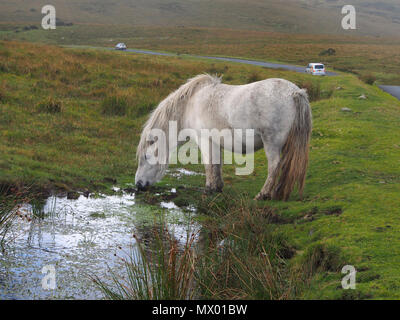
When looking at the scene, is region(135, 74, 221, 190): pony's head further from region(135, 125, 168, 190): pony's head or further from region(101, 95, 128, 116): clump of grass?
region(101, 95, 128, 116): clump of grass

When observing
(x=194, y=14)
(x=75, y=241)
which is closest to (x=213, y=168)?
(x=75, y=241)

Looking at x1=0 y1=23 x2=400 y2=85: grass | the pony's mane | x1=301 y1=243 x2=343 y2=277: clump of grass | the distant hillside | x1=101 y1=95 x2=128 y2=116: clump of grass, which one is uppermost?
the distant hillside

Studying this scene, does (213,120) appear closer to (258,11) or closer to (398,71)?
(398,71)

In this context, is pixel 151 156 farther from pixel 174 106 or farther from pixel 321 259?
pixel 321 259

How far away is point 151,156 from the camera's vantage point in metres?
8.20

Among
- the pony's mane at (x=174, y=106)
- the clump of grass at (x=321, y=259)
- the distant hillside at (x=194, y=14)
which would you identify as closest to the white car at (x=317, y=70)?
the pony's mane at (x=174, y=106)

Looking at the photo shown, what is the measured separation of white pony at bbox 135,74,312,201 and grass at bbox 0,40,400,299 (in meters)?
0.48

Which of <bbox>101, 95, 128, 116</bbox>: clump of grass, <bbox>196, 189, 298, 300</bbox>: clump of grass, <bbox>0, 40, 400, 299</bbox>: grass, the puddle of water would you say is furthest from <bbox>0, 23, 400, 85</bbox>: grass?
<bbox>196, 189, 298, 300</bbox>: clump of grass

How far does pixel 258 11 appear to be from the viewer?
159 metres

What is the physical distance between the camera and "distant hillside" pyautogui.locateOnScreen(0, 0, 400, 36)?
425 ft

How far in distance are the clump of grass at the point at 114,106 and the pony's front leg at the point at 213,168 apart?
6.98 m

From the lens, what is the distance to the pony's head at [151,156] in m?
8.17

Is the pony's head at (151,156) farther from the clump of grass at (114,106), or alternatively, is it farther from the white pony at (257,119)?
the clump of grass at (114,106)
